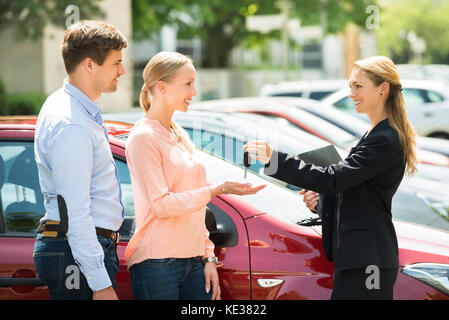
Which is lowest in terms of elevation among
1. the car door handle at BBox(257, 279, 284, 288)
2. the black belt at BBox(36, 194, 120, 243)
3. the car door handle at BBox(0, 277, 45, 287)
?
the car door handle at BBox(0, 277, 45, 287)

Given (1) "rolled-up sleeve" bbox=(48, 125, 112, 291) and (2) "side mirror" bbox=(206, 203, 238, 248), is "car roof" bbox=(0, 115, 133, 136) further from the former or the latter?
(1) "rolled-up sleeve" bbox=(48, 125, 112, 291)

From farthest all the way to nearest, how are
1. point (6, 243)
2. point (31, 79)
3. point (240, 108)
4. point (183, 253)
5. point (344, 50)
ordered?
point (344, 50) → point (31, 79) → point (240, 108) → point (6, 243) → point (183, 253)

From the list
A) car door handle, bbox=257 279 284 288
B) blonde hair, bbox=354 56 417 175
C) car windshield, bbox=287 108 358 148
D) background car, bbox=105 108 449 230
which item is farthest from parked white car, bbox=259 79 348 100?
car door handle, bbox=257 279 284 288

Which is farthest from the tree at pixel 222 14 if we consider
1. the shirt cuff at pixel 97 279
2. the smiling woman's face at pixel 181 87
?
the shirt cuff at pixel 97 279

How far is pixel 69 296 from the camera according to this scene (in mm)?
2348

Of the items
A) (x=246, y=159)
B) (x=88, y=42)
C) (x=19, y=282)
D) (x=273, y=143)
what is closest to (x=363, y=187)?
(x=246, y=159)

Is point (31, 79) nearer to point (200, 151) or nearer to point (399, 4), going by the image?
point (200, 151)

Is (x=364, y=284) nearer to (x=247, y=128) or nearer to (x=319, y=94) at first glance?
(x=247, y=128)

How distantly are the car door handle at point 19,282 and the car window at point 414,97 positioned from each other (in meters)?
11.1

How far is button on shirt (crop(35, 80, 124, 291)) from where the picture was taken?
2.19 meters

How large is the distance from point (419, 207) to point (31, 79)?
1513cm

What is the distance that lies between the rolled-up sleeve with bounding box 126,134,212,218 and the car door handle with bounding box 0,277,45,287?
0.76 metres

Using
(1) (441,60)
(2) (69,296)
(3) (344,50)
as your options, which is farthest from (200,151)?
(1) (441,60)

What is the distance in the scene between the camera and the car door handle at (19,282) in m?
2.79
